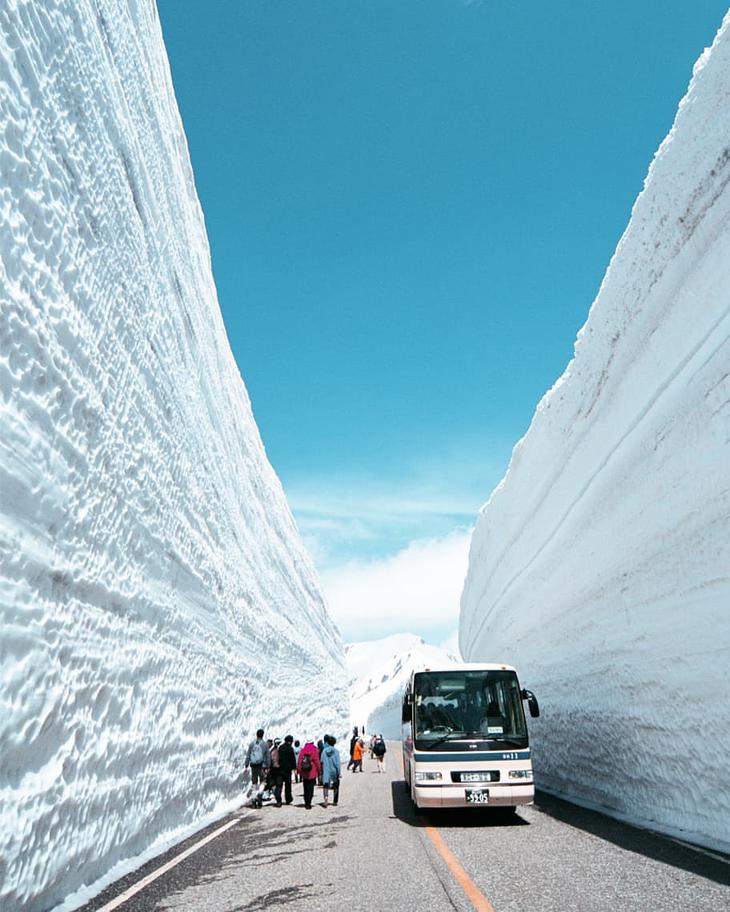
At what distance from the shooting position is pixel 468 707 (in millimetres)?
9648

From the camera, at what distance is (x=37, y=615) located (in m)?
5.22

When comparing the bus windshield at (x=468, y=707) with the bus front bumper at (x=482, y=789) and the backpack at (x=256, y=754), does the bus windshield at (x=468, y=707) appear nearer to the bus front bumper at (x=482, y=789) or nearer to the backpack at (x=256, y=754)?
the bus front bumper at (x=482, y=789)

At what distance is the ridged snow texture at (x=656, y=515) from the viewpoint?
816 cm

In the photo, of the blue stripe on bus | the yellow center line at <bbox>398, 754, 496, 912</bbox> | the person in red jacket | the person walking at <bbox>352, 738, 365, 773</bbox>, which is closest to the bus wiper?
the blue stripe on bus

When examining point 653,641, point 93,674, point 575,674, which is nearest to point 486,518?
point 575,674

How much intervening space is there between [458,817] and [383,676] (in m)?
77.8

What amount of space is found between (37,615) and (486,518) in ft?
82.4

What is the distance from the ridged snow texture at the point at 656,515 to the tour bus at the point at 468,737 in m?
1.76

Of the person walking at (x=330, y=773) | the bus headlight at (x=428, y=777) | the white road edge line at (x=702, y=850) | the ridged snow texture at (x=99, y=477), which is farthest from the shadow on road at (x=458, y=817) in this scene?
the ridged snow texture at (x=99, y=477)

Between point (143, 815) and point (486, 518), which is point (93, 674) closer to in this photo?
point (143, 815)

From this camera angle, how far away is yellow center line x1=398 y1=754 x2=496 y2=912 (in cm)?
465

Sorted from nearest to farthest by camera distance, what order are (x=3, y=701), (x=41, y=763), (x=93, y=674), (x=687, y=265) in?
(x=3, y=701)
(x=41, y=763)
(x=93, y=674)
(x=687, y=265)

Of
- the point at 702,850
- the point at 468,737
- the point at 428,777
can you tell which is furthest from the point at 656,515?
the point at 428,777

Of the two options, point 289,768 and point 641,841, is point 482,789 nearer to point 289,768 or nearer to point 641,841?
point 641,841
